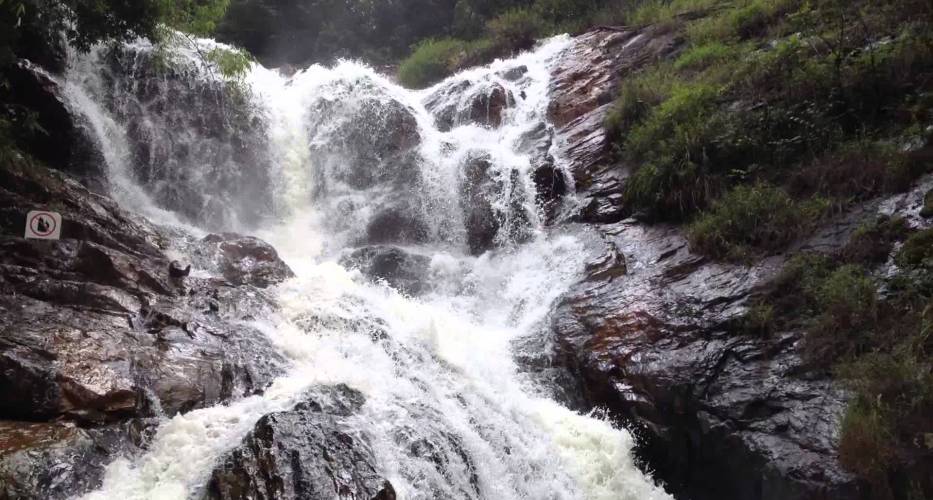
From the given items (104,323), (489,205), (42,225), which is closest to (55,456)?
(104,323)

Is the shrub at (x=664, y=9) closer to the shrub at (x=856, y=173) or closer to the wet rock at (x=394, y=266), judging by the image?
the shrub at (x=856, y=173)

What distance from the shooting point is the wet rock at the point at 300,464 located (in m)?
4.38

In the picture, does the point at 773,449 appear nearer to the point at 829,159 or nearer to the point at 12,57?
the point at 829,159

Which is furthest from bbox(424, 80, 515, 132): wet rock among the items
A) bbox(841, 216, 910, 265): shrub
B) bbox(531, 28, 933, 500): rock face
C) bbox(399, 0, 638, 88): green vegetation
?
bbox(841, 216, 910, 265): shrub

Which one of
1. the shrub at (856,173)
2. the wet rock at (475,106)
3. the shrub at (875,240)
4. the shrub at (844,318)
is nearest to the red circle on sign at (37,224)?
the shrub at (844,318)

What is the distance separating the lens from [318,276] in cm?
894

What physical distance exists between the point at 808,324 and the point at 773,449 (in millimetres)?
1455

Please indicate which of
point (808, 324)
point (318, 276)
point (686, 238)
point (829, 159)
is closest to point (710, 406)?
point (808, 324)

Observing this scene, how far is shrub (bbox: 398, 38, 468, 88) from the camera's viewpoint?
19.3m

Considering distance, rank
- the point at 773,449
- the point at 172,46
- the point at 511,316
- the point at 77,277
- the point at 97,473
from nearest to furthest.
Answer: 1. the point at 97,473
2. the point at 773,449
3. the point at 77,277
4. the point at 511,316
5. the point at 172,46

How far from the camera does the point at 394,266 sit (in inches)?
415

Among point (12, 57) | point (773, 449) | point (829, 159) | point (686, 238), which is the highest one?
point (12, 57)

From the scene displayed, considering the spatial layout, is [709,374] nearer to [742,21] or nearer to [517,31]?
[742,21]

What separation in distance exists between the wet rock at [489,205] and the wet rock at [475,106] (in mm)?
2222
